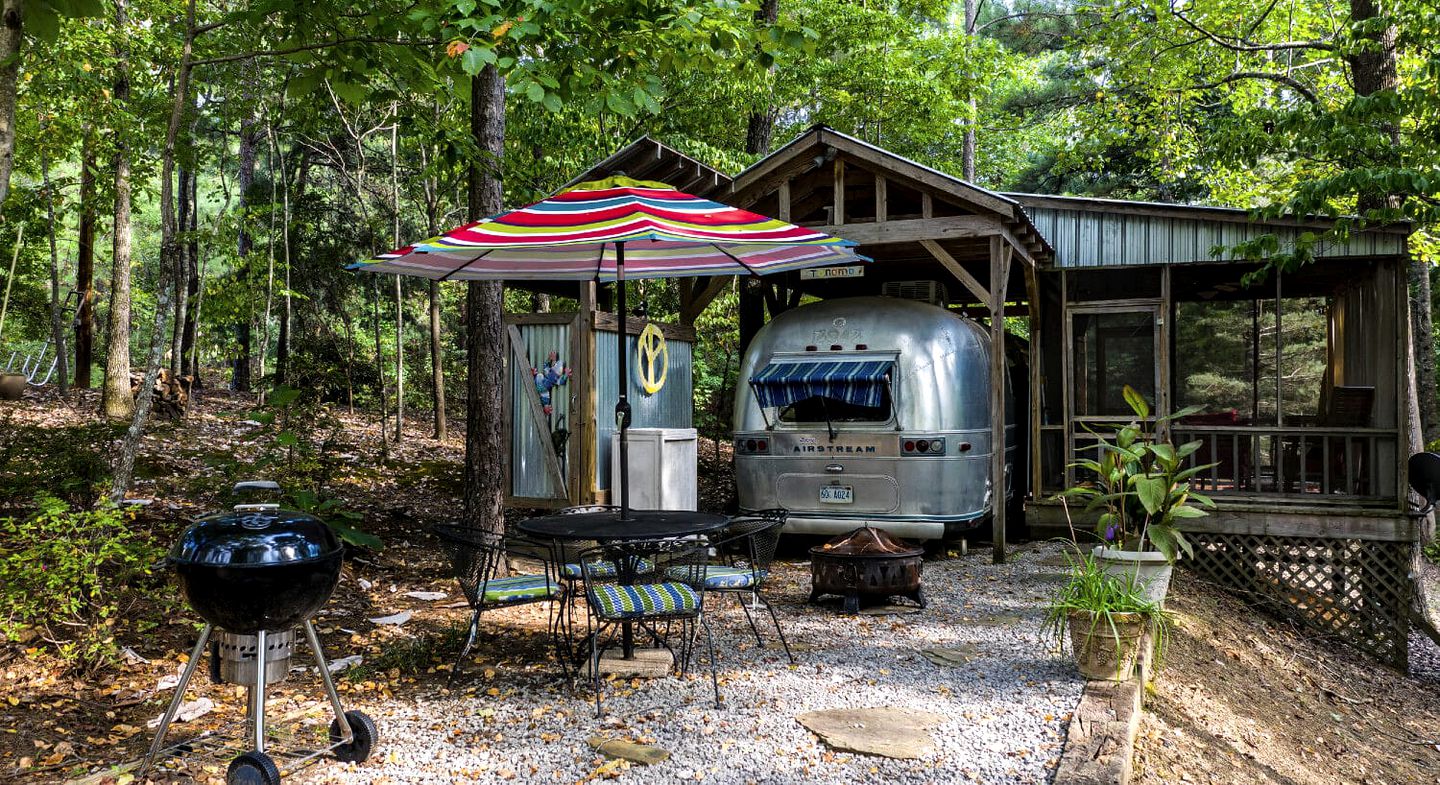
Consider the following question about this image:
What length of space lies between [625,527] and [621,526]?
0.20 ft

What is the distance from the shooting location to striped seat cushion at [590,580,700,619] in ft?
15.9

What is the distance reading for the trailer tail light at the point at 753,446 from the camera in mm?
9430

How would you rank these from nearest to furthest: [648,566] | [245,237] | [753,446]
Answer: [648,566] < [753,446] < [245,237]

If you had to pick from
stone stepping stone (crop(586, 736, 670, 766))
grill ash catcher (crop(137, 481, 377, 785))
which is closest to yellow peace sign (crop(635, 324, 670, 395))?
stone stepping stone (crop(586, 736, 670, 766))

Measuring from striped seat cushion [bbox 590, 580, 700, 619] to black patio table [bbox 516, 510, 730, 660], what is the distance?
10.7 inches

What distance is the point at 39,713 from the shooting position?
4.54 metres

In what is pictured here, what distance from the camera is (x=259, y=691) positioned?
3.67 m

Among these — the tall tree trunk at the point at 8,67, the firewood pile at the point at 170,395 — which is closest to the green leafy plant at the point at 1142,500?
the tall tree trunk at the point at 8,67

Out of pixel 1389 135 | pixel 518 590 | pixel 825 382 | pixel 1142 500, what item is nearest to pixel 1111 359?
pixel 1389 135

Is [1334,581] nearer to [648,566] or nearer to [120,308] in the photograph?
[648,566]

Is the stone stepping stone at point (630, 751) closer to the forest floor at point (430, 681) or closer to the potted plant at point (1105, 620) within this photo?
the forest floor at point (430, 681)

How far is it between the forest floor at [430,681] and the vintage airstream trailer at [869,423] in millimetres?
2169

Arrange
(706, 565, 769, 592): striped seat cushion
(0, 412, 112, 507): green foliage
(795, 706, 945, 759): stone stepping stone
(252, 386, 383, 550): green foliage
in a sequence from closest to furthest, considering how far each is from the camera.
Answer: (795, 706, 945, 759): stone stepping stone
(706, 565, 769, 592): striped seat cushion
(0, 412, 112, 507): green foliage
(252, 386, 383, 550): green foliage

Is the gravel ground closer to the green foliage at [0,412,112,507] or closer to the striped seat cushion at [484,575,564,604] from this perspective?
the striped seat cushion at [484,575,564,604]
